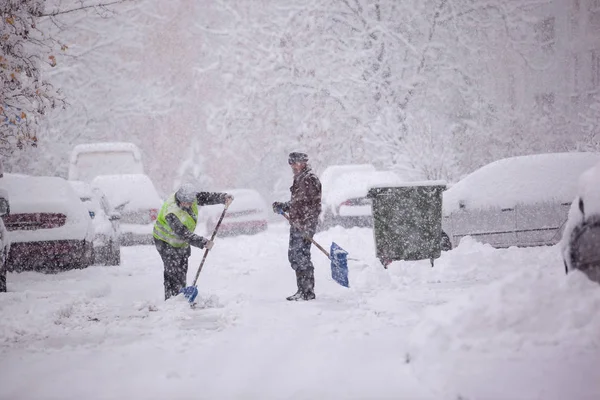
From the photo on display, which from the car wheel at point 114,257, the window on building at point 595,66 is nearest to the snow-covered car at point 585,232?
the car wheel at point 114,257

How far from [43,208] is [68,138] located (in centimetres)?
1694

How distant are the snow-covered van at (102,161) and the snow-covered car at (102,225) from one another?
5.06 m

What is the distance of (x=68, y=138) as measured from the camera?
24.9 meters

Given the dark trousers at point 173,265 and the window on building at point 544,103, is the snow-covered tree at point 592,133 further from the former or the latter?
the dark trousers at point 173,265

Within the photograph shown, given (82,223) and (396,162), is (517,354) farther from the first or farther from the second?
(396,162)

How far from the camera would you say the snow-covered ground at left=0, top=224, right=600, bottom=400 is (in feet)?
12.8

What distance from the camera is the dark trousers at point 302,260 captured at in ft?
25.0

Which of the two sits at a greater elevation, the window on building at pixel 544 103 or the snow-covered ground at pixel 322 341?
the window on building at pixel 544 103

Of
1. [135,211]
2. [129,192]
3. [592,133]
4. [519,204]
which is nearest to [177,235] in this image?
[519,204]

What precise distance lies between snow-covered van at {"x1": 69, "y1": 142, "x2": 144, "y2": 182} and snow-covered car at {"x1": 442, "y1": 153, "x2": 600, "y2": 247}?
9249mm

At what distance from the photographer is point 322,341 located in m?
5.49

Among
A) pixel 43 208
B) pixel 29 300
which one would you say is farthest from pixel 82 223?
pixel 29 300

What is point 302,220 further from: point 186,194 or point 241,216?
point 241,216

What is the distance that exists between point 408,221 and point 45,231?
5080mm
